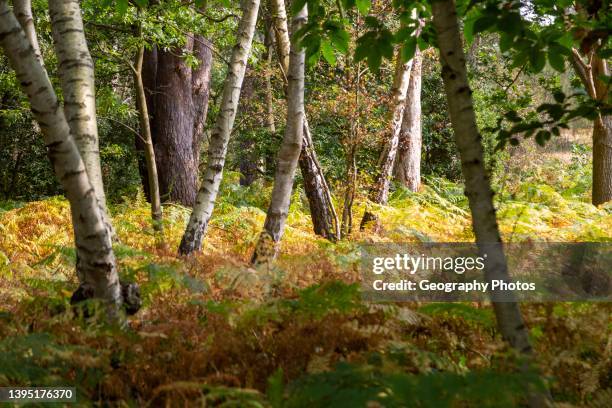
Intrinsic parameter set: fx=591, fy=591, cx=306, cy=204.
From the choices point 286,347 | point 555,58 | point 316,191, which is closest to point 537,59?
point 555,58

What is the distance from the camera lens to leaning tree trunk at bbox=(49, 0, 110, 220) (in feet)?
13.9

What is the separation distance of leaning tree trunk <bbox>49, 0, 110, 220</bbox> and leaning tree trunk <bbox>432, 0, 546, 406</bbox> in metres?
3.04

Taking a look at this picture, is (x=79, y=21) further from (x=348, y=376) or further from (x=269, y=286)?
(x=348, y=376)

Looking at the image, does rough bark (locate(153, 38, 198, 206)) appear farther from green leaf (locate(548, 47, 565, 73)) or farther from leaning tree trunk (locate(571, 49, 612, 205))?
green leaf (locate(548, 47, 565, 73))

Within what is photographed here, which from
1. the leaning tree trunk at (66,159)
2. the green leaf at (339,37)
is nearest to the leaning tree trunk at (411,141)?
the green leaf at (339,37)

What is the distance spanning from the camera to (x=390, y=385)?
1.87 metres

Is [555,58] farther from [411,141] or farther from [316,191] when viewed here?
[411,141]

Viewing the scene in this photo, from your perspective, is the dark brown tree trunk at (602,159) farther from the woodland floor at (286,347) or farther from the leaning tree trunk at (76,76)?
the leaning tree trunk at (76,76)

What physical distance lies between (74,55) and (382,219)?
505 centimetres

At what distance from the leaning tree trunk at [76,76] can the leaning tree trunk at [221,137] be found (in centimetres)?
162

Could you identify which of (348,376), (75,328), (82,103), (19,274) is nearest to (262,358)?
A: (348,376)

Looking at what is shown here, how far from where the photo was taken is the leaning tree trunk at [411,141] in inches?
448

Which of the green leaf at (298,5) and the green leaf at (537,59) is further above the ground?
the green leaf at (298,5)

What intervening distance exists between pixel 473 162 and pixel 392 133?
6.60 m
